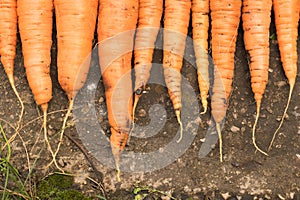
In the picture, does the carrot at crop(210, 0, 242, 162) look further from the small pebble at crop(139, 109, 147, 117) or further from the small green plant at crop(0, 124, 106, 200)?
the small green plant at crop(0, 124, 106, 200)

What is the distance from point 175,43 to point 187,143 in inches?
23.0

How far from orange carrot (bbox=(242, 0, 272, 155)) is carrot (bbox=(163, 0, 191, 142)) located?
1.21 feet

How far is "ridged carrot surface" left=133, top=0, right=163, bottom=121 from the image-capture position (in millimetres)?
3074

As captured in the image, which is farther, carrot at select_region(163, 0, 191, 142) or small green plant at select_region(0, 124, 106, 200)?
carrot at select_region(163, 0, 191, 142)

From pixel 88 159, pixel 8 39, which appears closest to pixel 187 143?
pixel 88 159

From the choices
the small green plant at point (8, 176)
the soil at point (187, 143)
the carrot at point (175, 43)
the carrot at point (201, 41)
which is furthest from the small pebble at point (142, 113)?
the small green plant at point (8, 176)

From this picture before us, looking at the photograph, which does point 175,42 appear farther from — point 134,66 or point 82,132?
point 82,132

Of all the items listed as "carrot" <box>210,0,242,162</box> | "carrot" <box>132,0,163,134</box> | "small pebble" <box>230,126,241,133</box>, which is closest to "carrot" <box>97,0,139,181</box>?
"carrot" <box>132,0,163,134</box>

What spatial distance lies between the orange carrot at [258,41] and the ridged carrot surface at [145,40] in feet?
1.75

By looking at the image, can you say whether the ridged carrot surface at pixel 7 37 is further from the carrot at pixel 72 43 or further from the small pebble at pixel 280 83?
the small pebble at pixel 280 83

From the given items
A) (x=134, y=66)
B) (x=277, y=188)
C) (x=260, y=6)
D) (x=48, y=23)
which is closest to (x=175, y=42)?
(x=134, y=66)

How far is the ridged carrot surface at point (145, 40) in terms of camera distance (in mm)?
3074

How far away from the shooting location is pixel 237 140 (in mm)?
3064

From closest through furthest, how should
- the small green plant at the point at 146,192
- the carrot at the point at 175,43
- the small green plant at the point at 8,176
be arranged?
the small green plant at the point at 8,176 → the small green plant at the point at 146,192 → the carrot at the point at 175,43
